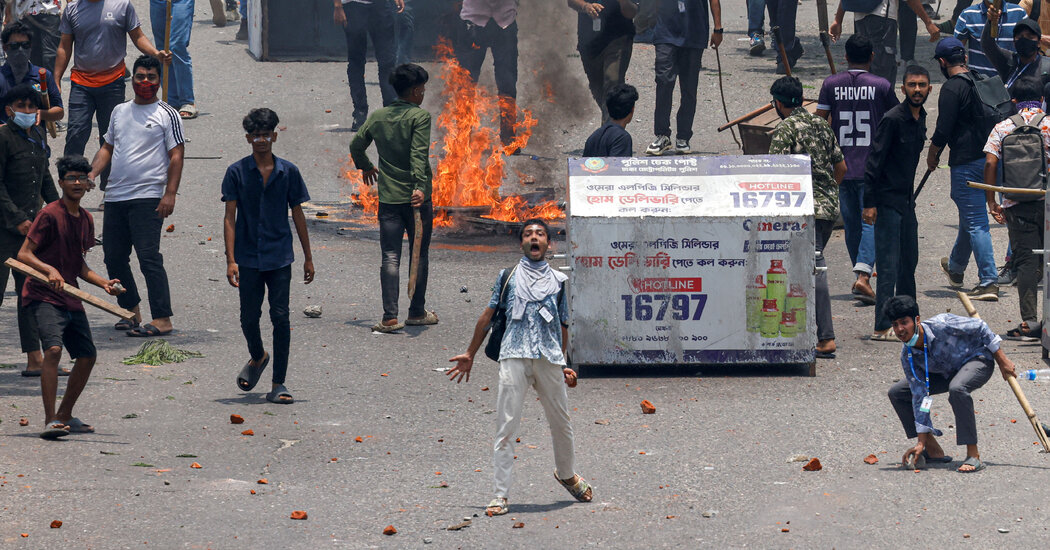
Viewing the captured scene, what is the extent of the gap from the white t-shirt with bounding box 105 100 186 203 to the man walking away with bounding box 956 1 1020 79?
7564mm

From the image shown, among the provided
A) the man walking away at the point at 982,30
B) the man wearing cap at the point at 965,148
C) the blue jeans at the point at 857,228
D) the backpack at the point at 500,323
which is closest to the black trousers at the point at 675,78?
the man walking away at the point at 982,30

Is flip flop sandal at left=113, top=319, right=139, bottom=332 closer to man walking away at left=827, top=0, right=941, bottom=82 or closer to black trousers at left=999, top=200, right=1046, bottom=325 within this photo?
black trousers at left=999, top=200, right=1046, bottom=325

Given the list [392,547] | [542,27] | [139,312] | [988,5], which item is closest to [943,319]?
[392,547]

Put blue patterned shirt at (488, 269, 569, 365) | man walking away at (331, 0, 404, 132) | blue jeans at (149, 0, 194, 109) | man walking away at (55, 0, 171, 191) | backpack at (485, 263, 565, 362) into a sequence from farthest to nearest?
1. man walking away at (331, 0, 404, 132)
2. blue jeans at (149, 0, 194, 109)
3. man walking away at (55, 0, 171, 191)
4. backpack at (485, 263, 565, 362)
5. blue patterned shirt at (488, 269, 569, 365)

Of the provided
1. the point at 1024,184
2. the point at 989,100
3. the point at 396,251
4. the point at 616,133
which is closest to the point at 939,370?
the point at 1024,184

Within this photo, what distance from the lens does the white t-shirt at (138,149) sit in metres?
10.4

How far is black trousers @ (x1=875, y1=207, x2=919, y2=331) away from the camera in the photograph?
33.7ft

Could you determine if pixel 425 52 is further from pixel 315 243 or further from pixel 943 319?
pixel 943 319

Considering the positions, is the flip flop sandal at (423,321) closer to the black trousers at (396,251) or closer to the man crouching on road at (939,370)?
the black trousers at (396,251)

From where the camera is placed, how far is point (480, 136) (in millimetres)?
14445

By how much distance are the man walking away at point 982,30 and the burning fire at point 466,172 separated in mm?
4256

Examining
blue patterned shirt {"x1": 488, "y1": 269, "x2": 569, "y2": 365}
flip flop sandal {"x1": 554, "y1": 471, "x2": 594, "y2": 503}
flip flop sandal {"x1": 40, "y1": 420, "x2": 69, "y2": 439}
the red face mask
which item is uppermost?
the red face mask

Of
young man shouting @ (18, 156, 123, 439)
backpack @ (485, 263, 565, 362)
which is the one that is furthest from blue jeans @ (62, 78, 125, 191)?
backpack @ (485, 263, 565, 362)

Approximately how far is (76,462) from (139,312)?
360 centimetres
